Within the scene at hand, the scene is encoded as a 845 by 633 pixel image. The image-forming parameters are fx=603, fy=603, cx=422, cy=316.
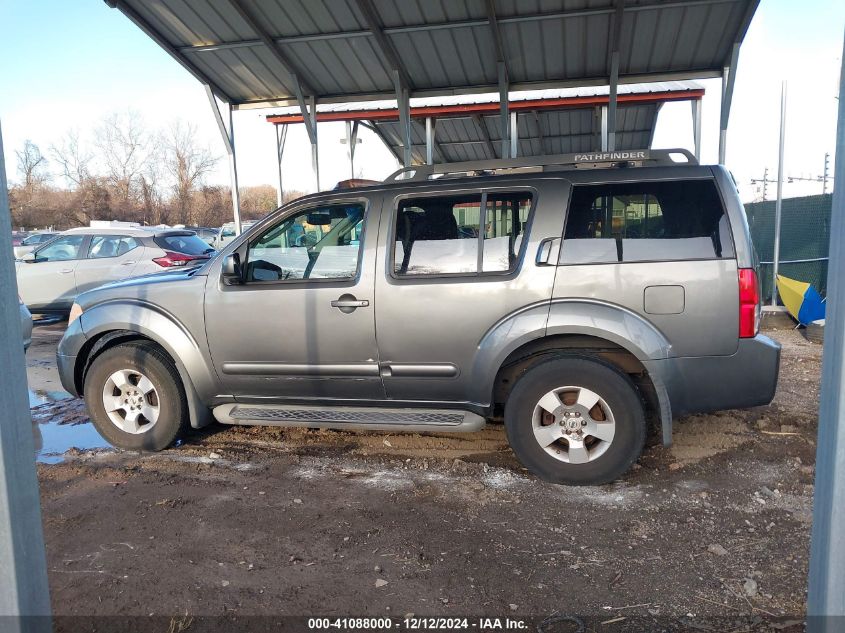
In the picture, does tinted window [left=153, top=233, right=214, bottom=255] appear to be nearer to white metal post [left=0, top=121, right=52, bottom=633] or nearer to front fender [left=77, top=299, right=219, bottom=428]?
front fender [left=77, top=299, right=219, bottom=428]

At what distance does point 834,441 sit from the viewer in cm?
139

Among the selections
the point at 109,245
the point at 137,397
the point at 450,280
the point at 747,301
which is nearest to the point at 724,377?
the point at 747,301

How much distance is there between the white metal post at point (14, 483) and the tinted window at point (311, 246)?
2.93 m

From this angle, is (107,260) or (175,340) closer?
(175,340)

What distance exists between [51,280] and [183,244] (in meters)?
2.45

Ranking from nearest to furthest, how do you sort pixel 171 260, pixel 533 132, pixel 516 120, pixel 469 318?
pixel 469 318 < pixel 171 260 < pixel 516 120 < pixel 533 132

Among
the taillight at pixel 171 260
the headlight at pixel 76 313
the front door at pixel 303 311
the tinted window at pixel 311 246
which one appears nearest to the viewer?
the front door at pixel 303 311

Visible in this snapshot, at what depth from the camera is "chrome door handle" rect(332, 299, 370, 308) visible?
4230 millimetres

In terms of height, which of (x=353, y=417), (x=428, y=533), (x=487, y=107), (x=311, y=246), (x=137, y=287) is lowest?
(x=428, y=533)

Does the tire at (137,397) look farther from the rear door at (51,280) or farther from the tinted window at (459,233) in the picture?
the rear door at (51,280)

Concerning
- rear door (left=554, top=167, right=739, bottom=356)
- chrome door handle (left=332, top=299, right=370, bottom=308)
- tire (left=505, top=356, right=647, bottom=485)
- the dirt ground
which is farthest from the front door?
rear door (left=554, top=167, right=739, bottom=356)

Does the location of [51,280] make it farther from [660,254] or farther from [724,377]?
[724,377]

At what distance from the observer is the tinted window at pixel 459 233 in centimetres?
411

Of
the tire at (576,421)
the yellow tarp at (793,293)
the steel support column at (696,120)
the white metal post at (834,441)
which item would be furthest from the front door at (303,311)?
the steel support column at (696,120)
